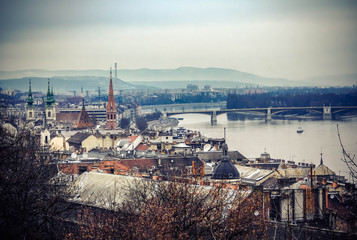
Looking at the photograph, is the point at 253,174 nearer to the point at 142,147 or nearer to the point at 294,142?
the point at 142,147

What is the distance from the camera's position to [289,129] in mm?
37469

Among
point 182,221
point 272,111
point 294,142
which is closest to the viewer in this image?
point 182,221

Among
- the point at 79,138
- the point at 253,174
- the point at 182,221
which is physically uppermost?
the point at 182,221

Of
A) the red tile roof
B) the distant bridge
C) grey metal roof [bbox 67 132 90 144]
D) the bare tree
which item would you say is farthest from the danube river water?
the bare tree

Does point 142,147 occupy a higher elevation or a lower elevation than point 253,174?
lower

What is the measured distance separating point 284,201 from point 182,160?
790 centimetres

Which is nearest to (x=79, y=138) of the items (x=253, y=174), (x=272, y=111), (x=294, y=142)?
(x=294, y=142)

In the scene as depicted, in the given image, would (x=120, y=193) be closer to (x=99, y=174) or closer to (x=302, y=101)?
(x=99, y=174)

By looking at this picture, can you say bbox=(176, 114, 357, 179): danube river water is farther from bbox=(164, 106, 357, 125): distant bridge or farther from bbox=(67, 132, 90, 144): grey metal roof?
bbox=(164, 106, 357, 125): distant bridge

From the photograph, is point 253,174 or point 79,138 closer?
point 253,174

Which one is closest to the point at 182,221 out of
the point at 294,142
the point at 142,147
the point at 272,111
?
the point at 142,147

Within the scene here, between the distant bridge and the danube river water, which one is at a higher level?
the distant bridge

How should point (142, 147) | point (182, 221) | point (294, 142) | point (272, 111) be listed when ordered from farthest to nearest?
1. point (272, 111)
2. point (294, 142)
3. point (142, 147)
4. point (182, 221)

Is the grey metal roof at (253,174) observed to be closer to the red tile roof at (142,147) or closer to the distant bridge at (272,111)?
the red tile roof at (142,147)
